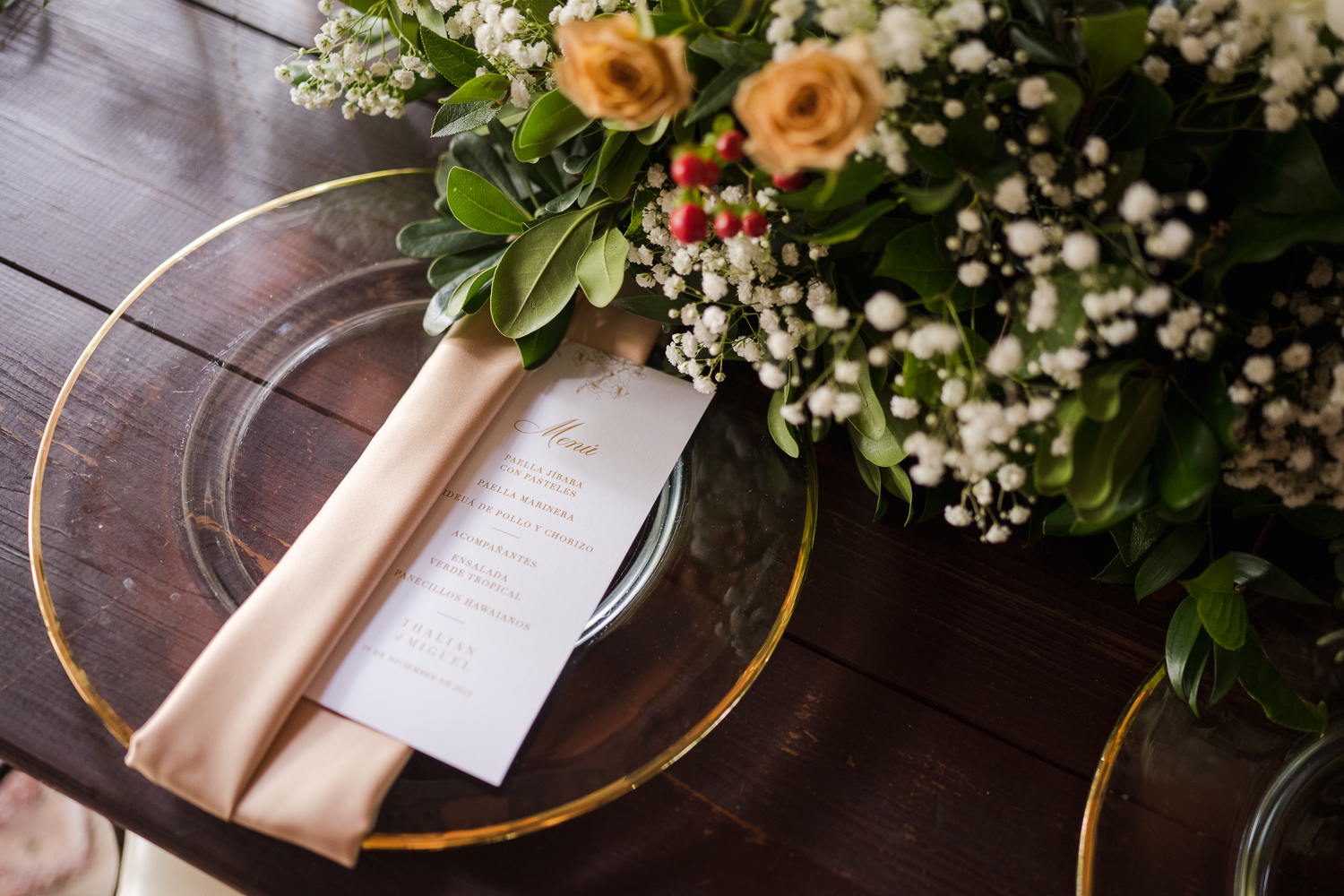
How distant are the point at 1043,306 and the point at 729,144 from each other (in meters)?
0.16

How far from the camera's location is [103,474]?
53cm

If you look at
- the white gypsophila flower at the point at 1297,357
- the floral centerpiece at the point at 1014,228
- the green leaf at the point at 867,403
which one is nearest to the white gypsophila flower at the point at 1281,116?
the floral centerpiece at the point at 1014,228

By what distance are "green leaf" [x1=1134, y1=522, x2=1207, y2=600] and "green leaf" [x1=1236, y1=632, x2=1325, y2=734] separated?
0.06 m

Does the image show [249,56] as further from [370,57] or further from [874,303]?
[874,303]

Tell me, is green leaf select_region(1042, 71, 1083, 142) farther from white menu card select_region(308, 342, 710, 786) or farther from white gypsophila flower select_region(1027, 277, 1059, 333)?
white menu card select_region(308, 342, 710, 786)

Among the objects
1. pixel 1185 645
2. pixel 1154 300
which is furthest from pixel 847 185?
pixel 1185 645

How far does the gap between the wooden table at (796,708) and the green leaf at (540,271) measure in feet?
0.78

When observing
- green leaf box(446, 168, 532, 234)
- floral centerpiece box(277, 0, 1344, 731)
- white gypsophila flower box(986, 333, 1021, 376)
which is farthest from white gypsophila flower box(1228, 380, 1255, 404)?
green leaf box(446, 168, 532, 234)

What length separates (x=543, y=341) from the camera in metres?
0.54

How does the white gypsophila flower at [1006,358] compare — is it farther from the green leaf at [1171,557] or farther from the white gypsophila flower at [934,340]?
the green leaf at [1171,557]

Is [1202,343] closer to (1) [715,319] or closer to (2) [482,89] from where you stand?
(1) [715,319]

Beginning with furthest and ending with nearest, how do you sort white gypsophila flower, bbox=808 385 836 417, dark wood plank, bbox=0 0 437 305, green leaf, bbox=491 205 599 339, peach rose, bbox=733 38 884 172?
dark wood plank, bbox=0 0 437 305, green leaf, bbox=491 205 599 339, white gypsophila flower, bbox=808 385 836 417, peach rose, bbox=733 38 884 172

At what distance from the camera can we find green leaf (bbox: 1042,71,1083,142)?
0.34 metres

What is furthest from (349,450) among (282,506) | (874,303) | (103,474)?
(874,303)
